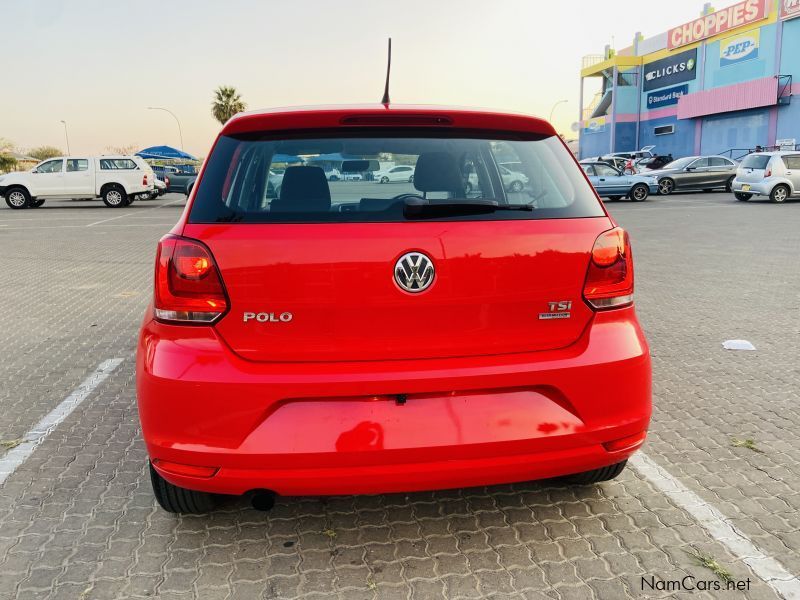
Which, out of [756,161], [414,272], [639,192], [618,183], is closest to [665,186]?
[639,192]

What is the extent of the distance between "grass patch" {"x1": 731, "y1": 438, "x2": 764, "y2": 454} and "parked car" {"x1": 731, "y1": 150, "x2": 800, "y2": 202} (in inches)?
782

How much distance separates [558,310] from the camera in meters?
2.37

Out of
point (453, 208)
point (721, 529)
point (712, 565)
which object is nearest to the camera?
point (453, 208)

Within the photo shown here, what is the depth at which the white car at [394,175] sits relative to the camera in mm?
2641

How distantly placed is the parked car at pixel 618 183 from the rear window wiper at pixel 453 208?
21259 millimetres

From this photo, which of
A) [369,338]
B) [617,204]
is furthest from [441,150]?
[617,204]

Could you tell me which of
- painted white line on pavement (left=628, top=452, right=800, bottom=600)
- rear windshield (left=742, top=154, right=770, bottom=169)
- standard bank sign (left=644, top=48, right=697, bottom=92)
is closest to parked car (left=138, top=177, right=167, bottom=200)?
rear windshield (left=742, top=154, right=770, bottom=169)

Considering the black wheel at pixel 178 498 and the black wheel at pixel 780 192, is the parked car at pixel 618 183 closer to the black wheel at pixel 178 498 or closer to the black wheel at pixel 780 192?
the black wheel at pixel 780 192

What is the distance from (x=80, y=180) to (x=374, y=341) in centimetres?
2487

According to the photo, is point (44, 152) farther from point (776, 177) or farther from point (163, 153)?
point (776, 177)

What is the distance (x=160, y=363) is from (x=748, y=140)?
40095 mm

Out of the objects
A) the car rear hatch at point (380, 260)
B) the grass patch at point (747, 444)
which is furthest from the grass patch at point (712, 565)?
the grass patch at point (747, 444)

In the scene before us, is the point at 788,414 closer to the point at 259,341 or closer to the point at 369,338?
the point at 369,338

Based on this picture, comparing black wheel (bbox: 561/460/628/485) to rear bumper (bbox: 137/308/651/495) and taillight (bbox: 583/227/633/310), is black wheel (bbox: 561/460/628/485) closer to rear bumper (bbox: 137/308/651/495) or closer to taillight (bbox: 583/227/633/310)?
rear bumper (bbox: 137/308/651/495)
